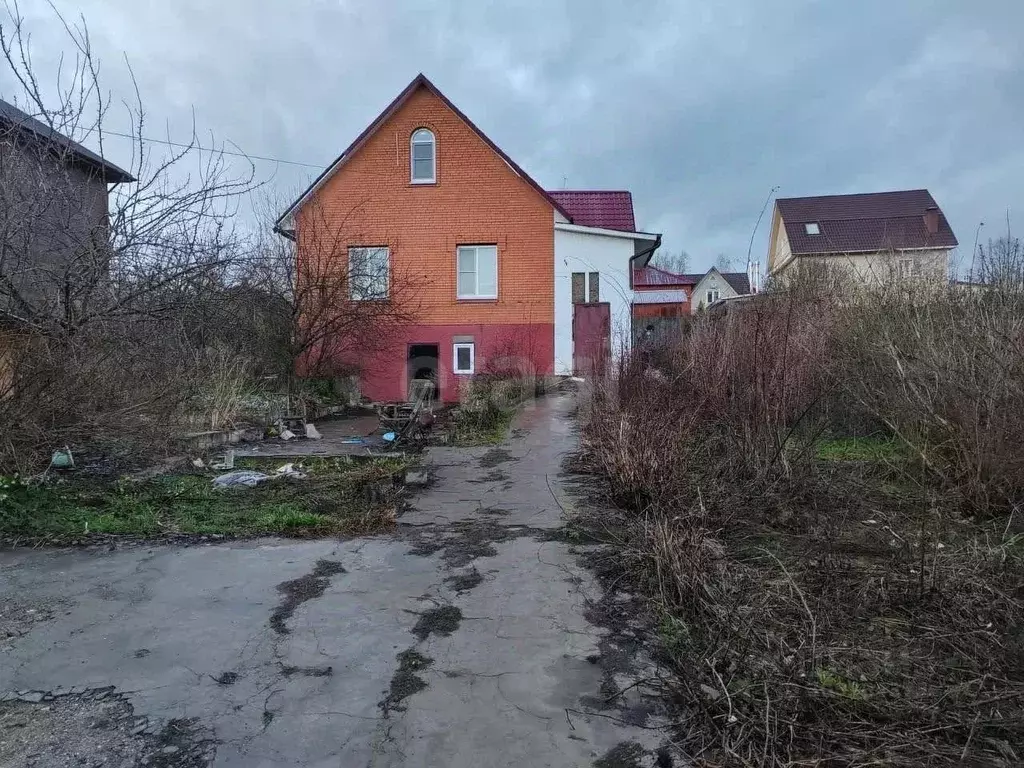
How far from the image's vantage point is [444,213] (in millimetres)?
18297

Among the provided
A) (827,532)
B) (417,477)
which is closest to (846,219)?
(417,477)

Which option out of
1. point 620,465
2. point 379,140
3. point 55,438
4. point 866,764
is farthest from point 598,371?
point 379,140

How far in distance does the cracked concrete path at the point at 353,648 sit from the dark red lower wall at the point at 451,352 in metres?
12.8

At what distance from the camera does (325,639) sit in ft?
11.7

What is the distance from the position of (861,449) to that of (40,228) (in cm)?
941

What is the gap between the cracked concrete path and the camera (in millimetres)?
2691

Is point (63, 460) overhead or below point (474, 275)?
below

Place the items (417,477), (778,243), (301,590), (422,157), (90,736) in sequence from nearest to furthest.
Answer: (90,736) → (301,590) → (417,477) → (422,157) → (778,243)

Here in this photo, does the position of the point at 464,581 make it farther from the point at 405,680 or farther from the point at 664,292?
the point at 664,292

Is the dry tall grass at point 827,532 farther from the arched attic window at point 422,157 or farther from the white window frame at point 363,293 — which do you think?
the arched attic window at point 422,157

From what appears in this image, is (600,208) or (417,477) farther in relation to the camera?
(600,208)

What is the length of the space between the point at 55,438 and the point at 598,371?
671 cm

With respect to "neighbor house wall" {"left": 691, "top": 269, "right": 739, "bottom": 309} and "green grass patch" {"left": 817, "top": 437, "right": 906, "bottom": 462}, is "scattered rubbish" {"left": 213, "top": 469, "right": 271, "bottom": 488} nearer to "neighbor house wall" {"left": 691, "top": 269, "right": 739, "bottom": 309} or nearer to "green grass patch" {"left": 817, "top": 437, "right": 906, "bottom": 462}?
"green grass patch" {"left": 817, "top": 437, "right": 906, "bottom": 462}

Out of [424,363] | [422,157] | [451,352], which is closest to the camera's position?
[422,157]
